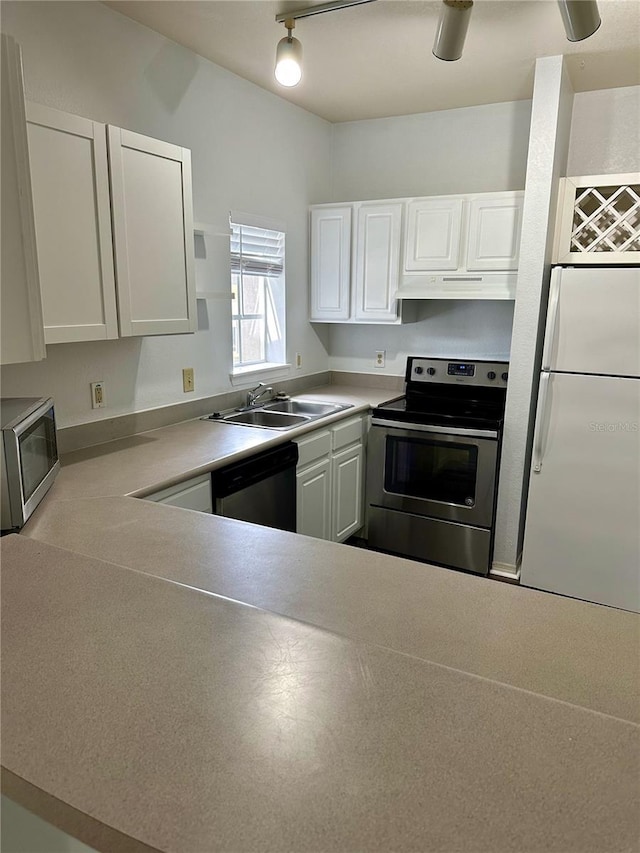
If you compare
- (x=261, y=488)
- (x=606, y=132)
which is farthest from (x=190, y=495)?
(x=606, y=132)

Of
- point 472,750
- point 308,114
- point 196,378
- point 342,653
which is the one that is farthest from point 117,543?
point 308,114

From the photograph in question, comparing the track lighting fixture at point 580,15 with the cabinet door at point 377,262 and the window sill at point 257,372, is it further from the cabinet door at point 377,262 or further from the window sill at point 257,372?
the window sill at point 257,372

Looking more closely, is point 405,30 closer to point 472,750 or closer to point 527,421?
point 527,421

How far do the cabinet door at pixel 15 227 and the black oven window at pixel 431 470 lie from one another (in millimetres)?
2314

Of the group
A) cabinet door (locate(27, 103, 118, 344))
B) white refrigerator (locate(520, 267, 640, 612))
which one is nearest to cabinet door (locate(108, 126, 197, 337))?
cabinet door (locate(27, 103, 118, 344))

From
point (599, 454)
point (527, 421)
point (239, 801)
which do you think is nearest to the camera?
point (239, 801)

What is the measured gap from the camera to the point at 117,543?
146 centimetres

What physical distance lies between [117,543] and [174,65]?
88.0 inches

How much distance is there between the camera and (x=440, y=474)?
319cm

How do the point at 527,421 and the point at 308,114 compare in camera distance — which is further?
the point at 308,114

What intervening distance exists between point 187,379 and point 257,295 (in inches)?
34.0

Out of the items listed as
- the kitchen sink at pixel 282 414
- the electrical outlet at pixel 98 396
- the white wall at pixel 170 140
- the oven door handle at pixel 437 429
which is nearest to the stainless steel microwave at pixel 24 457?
the white wall at pixel 170 140

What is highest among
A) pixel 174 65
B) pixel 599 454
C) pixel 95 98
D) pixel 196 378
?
pixel 174 65

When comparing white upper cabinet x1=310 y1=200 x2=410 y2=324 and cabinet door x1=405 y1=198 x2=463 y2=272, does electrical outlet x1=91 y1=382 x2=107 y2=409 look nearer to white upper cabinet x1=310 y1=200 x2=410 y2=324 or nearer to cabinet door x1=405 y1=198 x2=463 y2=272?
white upper cabinet x1=310 y1=200 x2=410 y2=324
